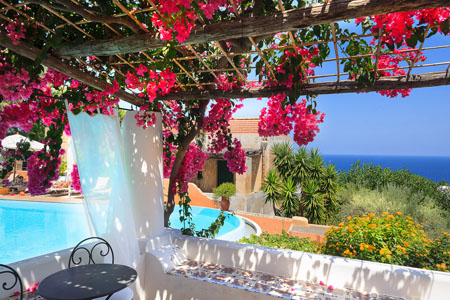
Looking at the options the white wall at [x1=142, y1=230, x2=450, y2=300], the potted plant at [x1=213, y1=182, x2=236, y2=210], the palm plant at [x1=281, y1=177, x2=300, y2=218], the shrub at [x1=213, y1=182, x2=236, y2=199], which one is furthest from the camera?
the shrub at [x1=213, y1=182, x2=236, y2=199]

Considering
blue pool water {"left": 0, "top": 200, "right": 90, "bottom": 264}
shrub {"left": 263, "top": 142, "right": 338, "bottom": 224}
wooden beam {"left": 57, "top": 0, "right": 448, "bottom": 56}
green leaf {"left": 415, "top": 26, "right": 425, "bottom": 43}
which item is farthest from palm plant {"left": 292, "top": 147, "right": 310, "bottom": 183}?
wooden beam {"left": 57, "top": 0, "right": 448, "bottom": 56}

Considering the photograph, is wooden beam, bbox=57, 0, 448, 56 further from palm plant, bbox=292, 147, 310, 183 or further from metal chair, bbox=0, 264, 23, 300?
palm plant, bbox=292, 147, 310, 183

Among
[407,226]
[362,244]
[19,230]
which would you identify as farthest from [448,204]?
[19,230]

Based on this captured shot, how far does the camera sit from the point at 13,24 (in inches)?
76.1

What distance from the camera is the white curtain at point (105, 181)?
2824 mm

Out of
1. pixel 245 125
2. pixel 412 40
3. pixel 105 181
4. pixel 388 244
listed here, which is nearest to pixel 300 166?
pixel 245 125

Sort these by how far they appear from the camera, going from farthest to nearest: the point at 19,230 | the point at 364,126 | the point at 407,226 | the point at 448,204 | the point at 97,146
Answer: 1. the point at 364,126
2. the point at 448,204
3. the point at 19,230
4. the point at 407,226
5. the point at 97,146

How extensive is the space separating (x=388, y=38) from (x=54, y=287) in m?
2.88

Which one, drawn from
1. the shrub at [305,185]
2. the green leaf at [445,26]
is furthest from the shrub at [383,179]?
the green leaf at [445,26]

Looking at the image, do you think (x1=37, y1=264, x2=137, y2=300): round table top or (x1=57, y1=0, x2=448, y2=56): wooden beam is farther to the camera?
(x1=37, y1=264, x2=137, y2=300): round table top

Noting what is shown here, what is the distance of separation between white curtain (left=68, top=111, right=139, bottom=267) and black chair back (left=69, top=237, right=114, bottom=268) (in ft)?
0.25

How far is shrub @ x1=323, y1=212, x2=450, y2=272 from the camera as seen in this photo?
327cm

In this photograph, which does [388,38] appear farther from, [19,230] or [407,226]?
[19,230]

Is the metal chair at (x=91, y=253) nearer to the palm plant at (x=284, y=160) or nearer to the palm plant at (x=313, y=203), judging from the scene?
the palm plant at (x=313, y=203)
